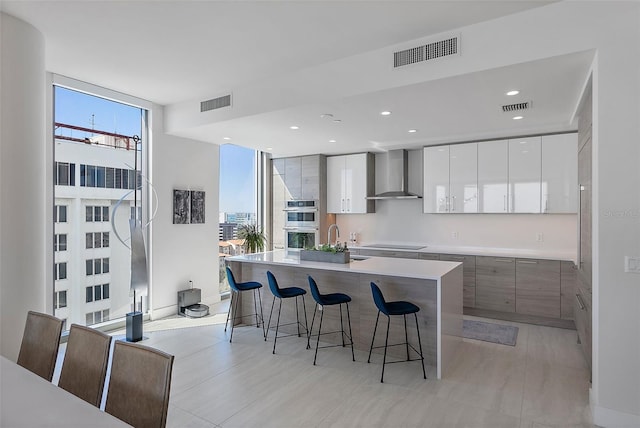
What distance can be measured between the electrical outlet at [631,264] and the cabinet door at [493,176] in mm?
2831

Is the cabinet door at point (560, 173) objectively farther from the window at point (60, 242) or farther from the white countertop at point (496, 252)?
the window at point (60, 242)

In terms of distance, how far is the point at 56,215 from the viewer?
13.3 feet

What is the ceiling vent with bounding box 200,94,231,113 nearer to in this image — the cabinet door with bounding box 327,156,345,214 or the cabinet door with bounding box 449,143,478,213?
the cabinet door with bounding box 327,156,345,214

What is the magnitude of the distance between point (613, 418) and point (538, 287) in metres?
2.45

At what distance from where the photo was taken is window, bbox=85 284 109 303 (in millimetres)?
4441

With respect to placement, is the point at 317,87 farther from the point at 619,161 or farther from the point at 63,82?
the point at 63,82

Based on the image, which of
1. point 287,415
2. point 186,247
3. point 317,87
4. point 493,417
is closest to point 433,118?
point 317,87

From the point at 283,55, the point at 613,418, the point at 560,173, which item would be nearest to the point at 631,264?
the point at 613,418

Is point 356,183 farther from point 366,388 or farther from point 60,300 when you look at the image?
point 60,300

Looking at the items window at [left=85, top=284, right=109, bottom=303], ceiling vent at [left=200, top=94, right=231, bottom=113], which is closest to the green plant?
window at [left=85, top=284, right=109, bottom=303]

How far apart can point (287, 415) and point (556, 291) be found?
3.79 meters

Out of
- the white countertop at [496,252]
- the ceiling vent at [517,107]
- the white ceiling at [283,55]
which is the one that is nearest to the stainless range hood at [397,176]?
the white countertop at [496,252]

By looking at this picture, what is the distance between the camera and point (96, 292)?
4523 millimetres

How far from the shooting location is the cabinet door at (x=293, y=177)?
691 centimetres
